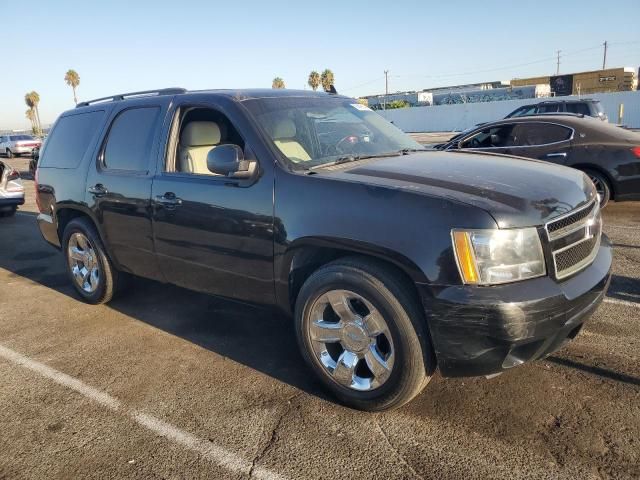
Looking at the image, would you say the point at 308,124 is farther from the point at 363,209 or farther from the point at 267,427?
the point at 267,427

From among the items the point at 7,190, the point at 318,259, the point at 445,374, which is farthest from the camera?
the point at 7,190

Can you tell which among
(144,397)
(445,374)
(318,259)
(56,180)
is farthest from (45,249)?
(445,374)

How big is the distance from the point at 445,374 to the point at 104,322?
3290mm

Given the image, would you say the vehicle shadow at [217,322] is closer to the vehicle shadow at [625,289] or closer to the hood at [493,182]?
the hood at [493,182]

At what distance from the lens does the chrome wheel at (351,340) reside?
9.66 ft

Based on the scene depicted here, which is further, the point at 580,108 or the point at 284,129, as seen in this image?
the point at 580,108

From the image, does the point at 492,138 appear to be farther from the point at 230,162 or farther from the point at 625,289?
the point at 230,162

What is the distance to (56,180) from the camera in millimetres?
5242

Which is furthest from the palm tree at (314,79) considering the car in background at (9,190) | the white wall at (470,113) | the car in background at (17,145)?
the car in background at (9,190)

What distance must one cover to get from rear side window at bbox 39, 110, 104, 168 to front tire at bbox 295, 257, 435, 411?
3043 mm

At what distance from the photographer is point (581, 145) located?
7.87 meters

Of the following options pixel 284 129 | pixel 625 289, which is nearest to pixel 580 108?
pixel 625 289

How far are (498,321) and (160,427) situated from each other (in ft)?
6.53

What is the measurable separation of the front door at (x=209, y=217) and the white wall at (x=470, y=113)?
32.0m
